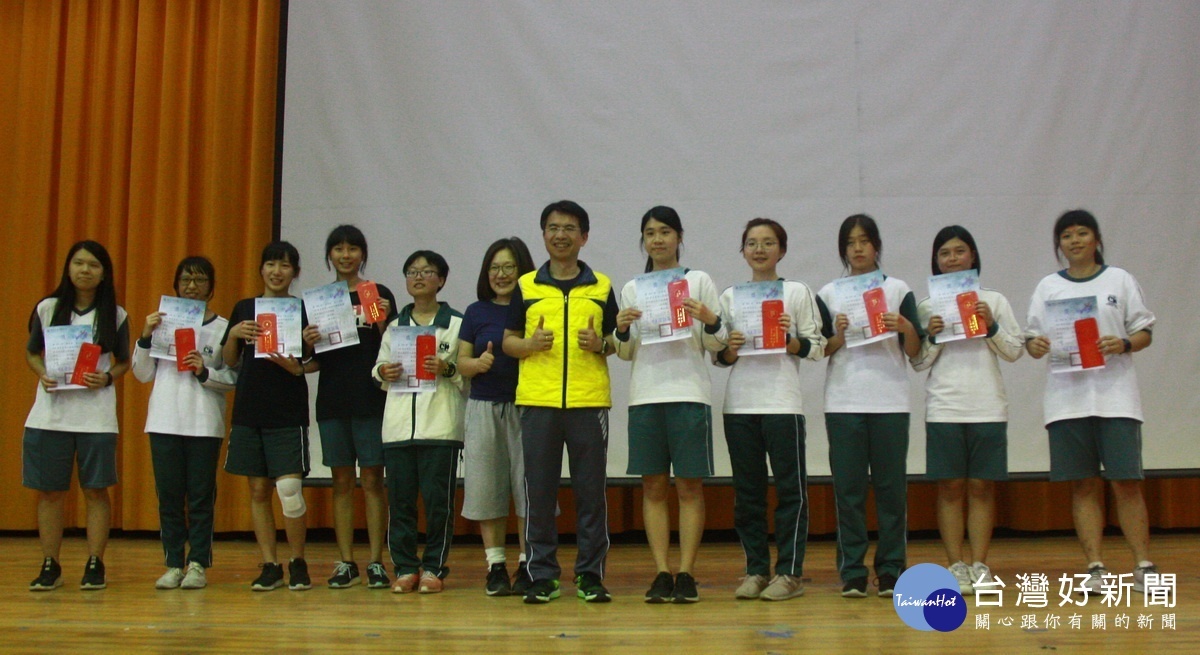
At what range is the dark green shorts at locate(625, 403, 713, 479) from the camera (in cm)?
328

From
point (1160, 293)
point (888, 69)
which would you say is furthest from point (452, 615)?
point (1160, 293)

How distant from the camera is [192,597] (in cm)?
353

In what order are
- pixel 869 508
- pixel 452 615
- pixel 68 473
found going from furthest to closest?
pixel 869 508, pixel 68 473, pixel 452 615

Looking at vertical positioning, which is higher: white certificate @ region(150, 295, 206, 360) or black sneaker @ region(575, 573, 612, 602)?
white certificate @ region(150, 295, 206, 360)

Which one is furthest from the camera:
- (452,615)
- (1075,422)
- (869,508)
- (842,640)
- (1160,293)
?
(869,508)

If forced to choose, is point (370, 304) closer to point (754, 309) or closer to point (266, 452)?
point (266, 452)

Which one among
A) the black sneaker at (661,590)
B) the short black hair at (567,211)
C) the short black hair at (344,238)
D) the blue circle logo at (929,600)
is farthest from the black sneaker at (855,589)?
the short black hair at (344,238)

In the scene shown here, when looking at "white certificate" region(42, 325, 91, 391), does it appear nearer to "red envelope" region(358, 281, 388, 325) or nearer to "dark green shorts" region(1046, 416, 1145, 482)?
"red envelope" region(358, 281, 388, 325)

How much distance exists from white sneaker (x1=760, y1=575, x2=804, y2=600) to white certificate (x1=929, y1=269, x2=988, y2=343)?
102 cm

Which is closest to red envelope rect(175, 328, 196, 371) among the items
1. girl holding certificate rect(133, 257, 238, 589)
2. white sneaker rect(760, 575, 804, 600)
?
girl holding certificate rect(133, 257, 238, 589)

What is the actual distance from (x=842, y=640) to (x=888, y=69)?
3247 millimetres

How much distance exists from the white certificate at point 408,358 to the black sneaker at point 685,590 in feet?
3.89

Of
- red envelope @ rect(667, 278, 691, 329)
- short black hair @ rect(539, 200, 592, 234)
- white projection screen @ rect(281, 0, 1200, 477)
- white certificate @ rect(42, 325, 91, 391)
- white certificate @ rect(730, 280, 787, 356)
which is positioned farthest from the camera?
white projection screen @ rect(281, 0, 1200, 477)

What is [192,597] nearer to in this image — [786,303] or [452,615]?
[452,615]
